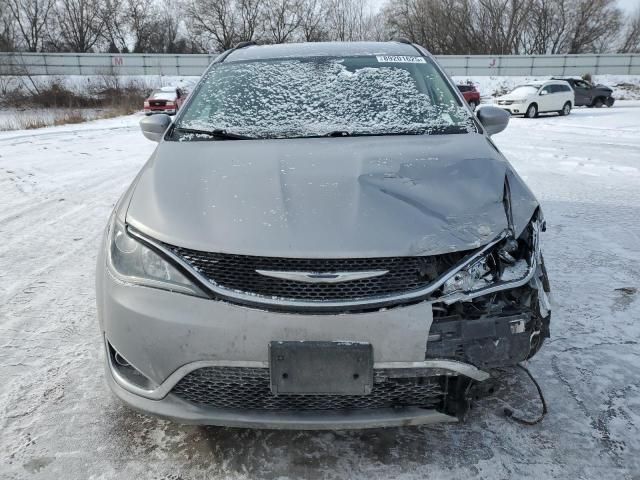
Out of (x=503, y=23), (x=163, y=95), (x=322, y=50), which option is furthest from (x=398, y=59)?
(x=503, y=23)

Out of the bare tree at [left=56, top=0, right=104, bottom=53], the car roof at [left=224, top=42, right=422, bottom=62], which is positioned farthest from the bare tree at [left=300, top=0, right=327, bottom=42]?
the car roof at [left=224, top=42, right=422, bottom=62]

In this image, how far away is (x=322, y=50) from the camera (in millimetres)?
3328

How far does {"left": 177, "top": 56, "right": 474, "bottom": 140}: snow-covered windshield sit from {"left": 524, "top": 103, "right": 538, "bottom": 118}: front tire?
17964 millimetres

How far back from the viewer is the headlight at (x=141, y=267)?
5.65 feet

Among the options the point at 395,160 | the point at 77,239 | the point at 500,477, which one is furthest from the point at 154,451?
the point at 77,239

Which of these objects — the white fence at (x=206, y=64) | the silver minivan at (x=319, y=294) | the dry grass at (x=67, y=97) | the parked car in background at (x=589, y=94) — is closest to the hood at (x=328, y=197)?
the silver minivan at (x=319, y=294)

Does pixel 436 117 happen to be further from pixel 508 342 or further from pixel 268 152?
pixel 508 342

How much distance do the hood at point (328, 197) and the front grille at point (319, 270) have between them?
1.3 inches

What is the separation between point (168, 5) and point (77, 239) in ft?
190

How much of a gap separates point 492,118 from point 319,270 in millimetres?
2053

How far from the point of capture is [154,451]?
1.96m

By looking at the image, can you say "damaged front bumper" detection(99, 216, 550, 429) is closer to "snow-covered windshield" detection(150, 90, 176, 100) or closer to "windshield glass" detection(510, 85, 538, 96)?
"windshield glass" detection(510, 85, 538, 96)

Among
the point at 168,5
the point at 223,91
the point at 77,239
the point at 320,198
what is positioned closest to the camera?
the point at 320,198

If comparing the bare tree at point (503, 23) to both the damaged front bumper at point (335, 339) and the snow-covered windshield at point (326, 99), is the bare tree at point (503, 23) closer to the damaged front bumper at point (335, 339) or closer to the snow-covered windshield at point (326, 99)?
the snow-covered windshield at point (326, 99)
